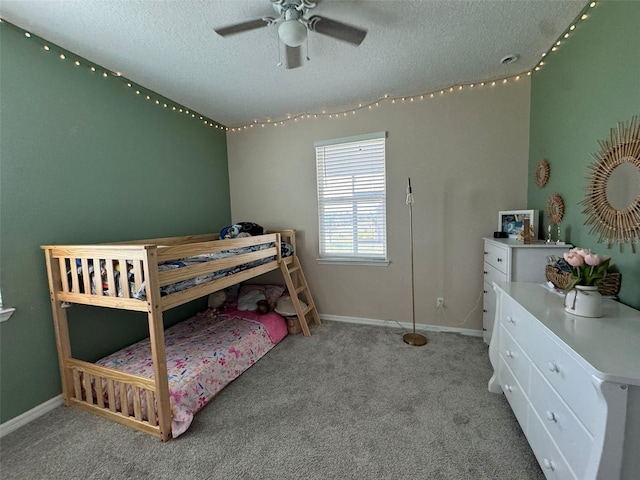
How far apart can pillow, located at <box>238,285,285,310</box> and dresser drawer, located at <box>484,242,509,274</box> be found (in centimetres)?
218

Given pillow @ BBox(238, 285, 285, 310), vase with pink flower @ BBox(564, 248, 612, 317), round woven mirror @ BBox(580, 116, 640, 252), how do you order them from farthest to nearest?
pillow @ BBox(238, 285, 285, 310) → round woven mirror @ BBox(580, 116, 640, 252) → vase with pink flower @ BBox(564, 248, 612, 317)

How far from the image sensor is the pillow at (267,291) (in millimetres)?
3121

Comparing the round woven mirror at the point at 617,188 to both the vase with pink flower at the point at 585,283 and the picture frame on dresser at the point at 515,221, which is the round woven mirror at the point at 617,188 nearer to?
the vase with pink flower at the point at 585,283

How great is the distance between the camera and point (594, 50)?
5.20ft

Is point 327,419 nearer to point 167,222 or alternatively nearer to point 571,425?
point 571,425

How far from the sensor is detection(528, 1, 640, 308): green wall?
1.35 meters

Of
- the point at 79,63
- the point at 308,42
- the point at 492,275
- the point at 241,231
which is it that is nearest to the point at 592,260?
the point at 492,275

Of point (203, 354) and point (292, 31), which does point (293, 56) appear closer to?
point (292, 31)

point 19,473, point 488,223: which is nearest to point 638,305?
point 488,223

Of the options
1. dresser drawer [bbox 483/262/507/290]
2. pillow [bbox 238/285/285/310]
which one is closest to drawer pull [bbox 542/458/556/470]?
dresser drawer [bbox 483/262/507/290]

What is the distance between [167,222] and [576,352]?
10.1ft

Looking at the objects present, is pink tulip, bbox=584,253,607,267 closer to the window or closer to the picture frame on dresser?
the picture frame on dresser

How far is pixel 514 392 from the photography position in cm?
149

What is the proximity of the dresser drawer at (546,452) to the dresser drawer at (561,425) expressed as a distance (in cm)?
3
